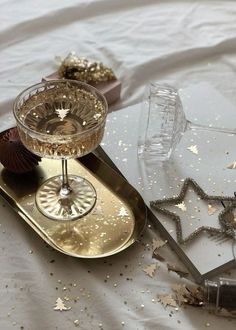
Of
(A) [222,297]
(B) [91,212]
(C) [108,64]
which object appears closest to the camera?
(A) [222,297]

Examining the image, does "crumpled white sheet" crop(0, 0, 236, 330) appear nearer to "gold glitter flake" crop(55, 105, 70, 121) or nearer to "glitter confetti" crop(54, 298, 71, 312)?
"glitter confetti" crop(54, 298, 71, 312)

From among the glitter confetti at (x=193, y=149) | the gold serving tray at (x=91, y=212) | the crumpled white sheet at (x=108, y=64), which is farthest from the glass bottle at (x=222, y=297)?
the glitter confetti at (x=193, y=149)

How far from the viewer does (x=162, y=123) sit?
2.62ft

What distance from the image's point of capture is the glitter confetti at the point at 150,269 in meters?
0.67

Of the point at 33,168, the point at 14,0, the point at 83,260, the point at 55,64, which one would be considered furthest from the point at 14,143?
the point at 14,0

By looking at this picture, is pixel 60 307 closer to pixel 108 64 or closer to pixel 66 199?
pixel 66 199

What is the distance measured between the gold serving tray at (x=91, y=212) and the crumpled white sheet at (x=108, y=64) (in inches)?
0.5

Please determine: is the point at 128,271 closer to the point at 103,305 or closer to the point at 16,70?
the point at 103,305

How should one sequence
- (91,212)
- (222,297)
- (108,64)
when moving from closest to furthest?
1. (222,297)
2. (91,212)
3. (108,64)

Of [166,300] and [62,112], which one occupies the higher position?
[62,112]

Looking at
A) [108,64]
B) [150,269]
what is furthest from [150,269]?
[108,64]

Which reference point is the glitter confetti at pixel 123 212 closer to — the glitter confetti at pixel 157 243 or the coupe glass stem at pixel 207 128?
the glitter confetti at pixel 157 243

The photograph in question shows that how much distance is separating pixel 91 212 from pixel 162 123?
0.55ft

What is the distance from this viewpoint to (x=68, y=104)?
2.52 ft
